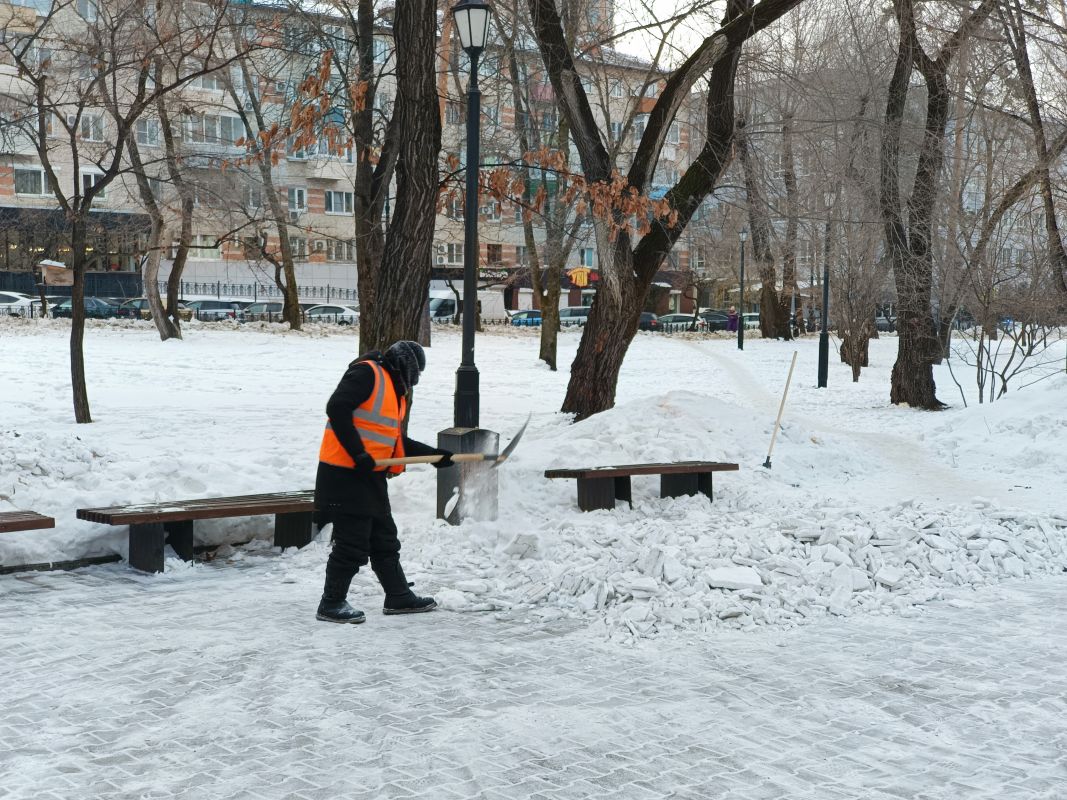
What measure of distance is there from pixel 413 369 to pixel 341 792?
2876 millimetres

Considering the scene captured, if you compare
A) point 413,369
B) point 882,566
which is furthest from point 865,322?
point 413,369

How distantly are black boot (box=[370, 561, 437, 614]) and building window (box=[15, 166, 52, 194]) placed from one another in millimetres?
53199

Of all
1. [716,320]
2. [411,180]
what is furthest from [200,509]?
[716,320]

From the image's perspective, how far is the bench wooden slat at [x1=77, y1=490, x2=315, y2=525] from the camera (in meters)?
7.19

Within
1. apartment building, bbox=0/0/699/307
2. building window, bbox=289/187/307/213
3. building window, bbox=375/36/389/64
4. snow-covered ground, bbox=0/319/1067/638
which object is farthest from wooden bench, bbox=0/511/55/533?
building window, bbox=289/187/307/213

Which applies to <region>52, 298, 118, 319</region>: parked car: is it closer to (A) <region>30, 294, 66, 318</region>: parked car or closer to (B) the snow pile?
(A) <region>30, 294, 66, 318</region>: parked car

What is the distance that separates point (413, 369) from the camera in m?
6.39

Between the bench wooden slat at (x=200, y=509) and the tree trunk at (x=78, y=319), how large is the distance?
236 inches

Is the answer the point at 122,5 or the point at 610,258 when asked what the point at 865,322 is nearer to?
the point at 610,258

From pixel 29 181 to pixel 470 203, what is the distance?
51.0 metres

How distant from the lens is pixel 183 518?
730 cm

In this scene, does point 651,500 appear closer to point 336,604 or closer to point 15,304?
point 336,604

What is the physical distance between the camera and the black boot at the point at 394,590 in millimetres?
6438

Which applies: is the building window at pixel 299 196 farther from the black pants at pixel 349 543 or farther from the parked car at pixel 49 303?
the black pants at pixel 349 543
